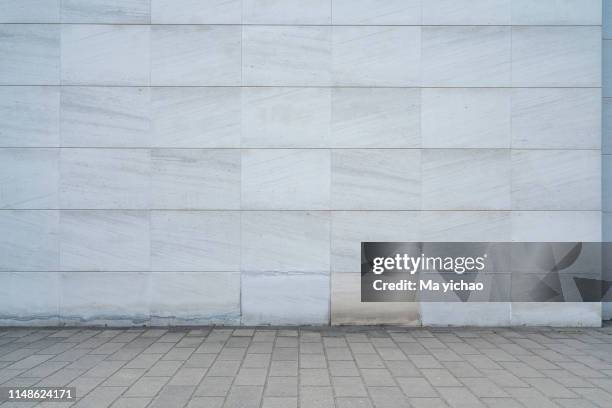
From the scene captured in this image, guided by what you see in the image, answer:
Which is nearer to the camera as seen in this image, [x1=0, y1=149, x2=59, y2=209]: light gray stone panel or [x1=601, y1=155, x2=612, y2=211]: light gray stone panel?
[x1=0, y1=149, x2=59, y2=209]: light gray stone panel

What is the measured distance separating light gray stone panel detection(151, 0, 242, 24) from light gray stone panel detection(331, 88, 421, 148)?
A: 2.12m

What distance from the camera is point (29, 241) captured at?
21.5 ft

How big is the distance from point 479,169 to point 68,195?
6.70 m

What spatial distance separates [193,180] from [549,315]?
620 cm

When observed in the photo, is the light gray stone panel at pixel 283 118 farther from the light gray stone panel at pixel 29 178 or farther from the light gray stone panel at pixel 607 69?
the light gray stone panel at pixel 607 69

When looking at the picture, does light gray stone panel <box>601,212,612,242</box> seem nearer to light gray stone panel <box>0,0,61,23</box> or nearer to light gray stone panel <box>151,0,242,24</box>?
light gray stone panel <box>151,0,242,24</box>

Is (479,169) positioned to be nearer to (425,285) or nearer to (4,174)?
(425,285)

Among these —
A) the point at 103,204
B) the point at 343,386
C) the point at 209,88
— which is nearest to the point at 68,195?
the point at 103,204

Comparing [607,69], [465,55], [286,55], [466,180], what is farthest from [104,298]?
[607,69]

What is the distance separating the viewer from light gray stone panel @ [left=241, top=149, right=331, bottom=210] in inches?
259

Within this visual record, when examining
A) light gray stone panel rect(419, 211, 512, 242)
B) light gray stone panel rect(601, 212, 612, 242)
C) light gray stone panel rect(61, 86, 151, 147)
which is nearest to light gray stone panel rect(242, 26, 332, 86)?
light gray stone panel rect(61, 86, 151, 147)

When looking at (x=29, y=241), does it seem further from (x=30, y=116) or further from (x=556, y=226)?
(x=556, y=226)

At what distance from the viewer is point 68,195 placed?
6.57 m

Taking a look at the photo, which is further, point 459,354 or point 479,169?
point 479,169
